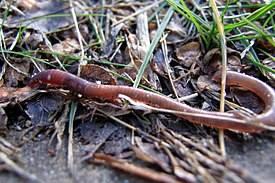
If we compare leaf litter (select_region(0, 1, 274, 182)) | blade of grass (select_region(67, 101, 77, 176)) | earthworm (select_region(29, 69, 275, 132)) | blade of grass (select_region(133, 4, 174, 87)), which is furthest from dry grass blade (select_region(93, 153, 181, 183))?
blade of grass (select_region(133, 4, 174, 87))

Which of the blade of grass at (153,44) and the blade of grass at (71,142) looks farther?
the blade of grass at (153,44)

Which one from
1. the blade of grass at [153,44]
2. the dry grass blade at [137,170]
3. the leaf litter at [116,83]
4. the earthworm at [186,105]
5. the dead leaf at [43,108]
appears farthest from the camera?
the blade of grass at [153,44]

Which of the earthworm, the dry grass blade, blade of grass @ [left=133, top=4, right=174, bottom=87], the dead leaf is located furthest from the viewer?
blade of grass @ [left=133, top=4, right=174, bottom=87]

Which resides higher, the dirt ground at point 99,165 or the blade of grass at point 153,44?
the blade of grass at point 153,44

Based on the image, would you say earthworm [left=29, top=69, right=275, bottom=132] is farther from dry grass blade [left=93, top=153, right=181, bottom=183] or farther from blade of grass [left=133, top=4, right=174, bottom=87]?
dry grass blade [left=93, top=153, right=181, bottom=183]

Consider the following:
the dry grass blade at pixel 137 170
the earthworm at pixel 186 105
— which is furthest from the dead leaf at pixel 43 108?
the dry grass blade at pixel 137 170

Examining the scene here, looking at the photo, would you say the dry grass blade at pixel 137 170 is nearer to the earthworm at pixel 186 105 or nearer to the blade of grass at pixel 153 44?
the earthworm at pixel 186 105

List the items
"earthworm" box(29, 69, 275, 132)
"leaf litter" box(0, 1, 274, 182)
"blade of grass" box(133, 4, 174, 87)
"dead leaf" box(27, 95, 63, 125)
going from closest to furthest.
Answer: "leaf litter" box(0, 1, 274, 182) < "earthworm" box(29, 69, 275, 132) < "dead leaf" box(27, 95, 63, 125) < "blade of grass" box(133, 4, 174, 87)

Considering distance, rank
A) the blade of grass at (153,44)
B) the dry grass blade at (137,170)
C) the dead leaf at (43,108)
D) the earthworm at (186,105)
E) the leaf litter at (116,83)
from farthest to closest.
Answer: the blade of grass at (153,44), the dead leaf at (43,108), the earthworm at (186,105), the leaf litter at (116,83), the dry grass blade at (137,170)
